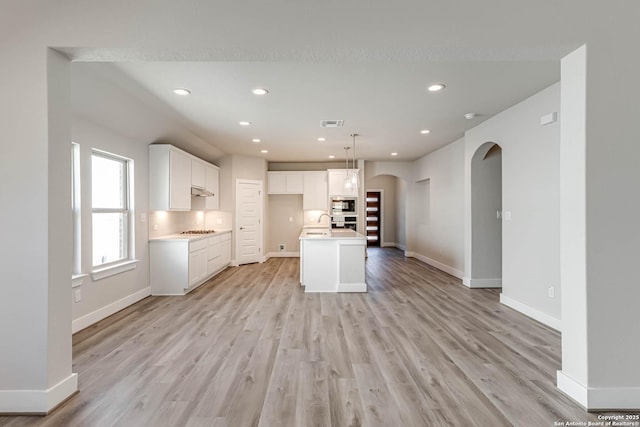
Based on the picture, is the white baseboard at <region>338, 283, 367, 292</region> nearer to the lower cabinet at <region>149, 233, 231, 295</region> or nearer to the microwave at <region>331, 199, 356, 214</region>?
the lower cabinet at <region>149, 233, 231, 295</region>

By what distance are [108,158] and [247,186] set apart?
11.5ft

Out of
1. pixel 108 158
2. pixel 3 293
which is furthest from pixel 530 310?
pixel 108 158

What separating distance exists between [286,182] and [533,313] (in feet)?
19.8

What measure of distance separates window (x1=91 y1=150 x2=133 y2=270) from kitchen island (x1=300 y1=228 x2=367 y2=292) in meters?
2.67

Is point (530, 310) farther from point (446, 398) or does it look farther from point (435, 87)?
point (435, 87)

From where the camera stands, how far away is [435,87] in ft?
10.8

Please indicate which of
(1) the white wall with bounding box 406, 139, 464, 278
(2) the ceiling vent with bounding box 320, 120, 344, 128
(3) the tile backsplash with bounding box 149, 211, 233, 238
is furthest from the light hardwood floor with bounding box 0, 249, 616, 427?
(2) the ceiling vent with bounding box 320, 120, 344, 128

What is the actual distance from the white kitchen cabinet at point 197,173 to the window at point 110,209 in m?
1.34

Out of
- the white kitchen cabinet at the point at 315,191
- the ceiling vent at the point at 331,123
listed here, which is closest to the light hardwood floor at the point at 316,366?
the ceiling vent at the point at 331,123

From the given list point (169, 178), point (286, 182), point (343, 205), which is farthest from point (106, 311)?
point (343, 205)

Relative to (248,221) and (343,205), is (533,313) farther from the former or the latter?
(248,221)

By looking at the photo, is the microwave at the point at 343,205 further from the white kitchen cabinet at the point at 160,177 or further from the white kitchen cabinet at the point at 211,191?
the white kitchen cabinet at the point at 160,177

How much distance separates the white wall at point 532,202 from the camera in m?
3.41

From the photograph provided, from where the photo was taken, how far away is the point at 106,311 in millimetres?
3771
